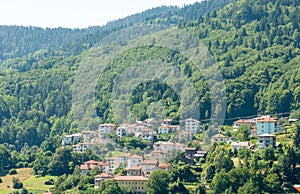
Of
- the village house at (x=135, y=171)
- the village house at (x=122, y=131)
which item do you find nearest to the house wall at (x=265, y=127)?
the village house at (x=135, y=171)

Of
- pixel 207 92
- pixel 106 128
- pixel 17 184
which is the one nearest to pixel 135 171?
pixel 17 184

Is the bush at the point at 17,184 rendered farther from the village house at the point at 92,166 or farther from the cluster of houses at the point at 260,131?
the cluster of houses at the point at 260,131

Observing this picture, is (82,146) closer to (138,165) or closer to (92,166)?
(92,166)

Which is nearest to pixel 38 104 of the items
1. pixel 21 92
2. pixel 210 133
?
pixel 21 92

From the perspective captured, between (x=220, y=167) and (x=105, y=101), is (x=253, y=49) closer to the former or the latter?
(x=105, y=101)

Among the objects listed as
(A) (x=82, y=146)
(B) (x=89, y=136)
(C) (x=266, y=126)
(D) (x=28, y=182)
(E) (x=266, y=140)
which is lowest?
(D) (x=28, y=182)
